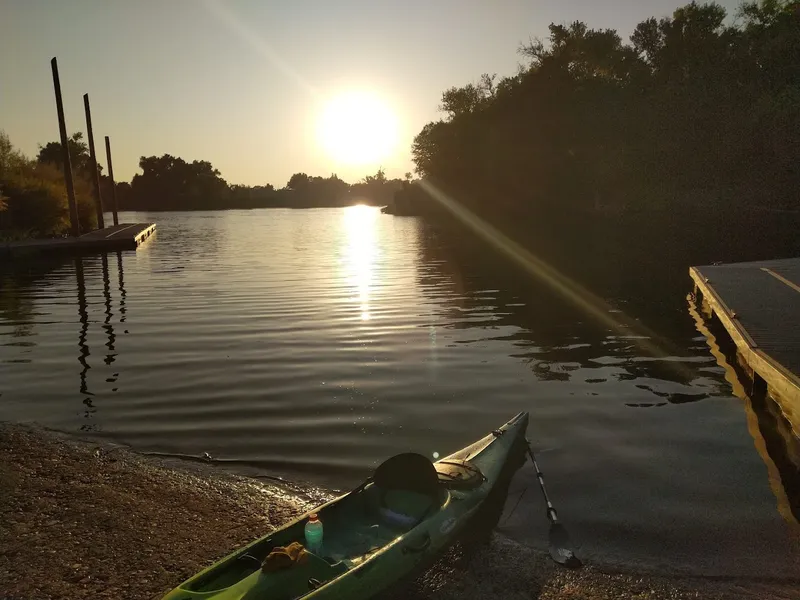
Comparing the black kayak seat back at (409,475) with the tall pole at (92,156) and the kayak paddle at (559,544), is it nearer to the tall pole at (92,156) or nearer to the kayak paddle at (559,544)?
the kayak paddle at (559,544)

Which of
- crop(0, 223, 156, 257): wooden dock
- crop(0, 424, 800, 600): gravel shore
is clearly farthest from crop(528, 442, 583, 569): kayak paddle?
crop(0, 223, 156, 257): wooden dock

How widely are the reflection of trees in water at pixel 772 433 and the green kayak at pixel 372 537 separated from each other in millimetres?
3502

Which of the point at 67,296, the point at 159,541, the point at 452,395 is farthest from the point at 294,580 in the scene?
the point at 67,296

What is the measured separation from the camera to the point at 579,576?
19.7 feet

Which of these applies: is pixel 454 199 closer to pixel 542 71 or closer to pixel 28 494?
pixel 542 71

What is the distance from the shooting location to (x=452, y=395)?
1159 centimetres

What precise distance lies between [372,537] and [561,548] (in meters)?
1.97

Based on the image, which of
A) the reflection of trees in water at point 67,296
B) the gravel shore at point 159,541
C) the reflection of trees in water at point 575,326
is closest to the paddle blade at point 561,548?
the gravel shore at point 159,541

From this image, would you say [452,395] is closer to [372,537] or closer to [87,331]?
[372,537]

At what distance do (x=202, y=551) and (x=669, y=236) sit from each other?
156 feet

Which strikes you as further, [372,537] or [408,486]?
[408,486]

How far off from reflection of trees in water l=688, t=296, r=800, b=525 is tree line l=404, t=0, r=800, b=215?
45.0 meters

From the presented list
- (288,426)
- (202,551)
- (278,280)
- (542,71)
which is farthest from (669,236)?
(202,551)

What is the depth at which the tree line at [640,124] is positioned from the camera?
178 ft
